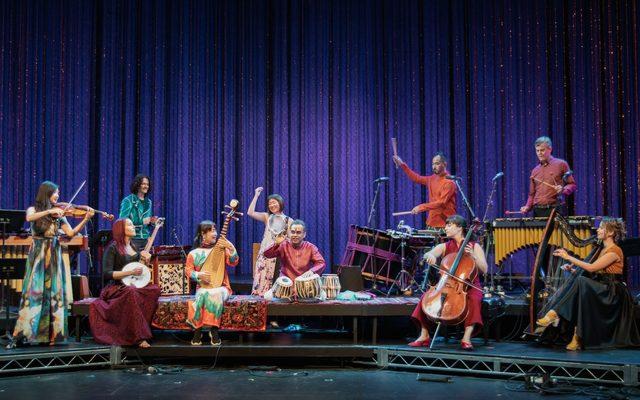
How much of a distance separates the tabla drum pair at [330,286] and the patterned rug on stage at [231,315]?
27.8 inches

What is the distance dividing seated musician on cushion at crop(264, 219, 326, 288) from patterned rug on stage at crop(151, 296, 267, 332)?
1.80 ft

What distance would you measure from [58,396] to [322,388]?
2290mm

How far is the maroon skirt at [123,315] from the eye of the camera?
7512 millimetres

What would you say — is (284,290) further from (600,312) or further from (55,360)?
(600,312)

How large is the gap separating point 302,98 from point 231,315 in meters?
5.03

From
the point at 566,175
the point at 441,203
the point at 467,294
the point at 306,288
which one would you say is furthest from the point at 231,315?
the point at 566,175

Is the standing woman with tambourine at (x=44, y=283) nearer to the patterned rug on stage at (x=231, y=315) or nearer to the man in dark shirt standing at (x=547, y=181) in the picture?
the patterned rug on stage at (x=231, y=315)

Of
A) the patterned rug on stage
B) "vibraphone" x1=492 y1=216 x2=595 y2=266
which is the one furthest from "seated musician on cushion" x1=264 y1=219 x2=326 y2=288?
"vibraphone" x1=492 y1=216 x2=595 y2=266

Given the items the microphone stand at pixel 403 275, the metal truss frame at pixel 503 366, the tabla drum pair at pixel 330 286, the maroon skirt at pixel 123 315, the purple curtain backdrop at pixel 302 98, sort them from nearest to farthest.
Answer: the metal truss frame at pixel 503 366, the maroon skirt at pixel 123 315, the tabla drum pair at pixel 330 286, the microphone stand at pixel 403 275, the purple curtain backdrop at pixel 302 98

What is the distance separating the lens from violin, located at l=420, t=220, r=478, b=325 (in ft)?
22.8

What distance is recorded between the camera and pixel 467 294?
7133mm

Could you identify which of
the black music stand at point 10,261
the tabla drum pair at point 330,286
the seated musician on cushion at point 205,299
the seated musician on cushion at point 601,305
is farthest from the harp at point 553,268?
the black music stand at point 10,261

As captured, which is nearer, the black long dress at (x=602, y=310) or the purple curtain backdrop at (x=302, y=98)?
the black long dress at (x=602, y=310)

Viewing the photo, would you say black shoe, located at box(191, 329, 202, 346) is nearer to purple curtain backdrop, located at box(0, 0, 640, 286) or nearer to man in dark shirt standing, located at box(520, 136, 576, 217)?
purple curtain backdrop, located at box(0, 0, 640, 286)
